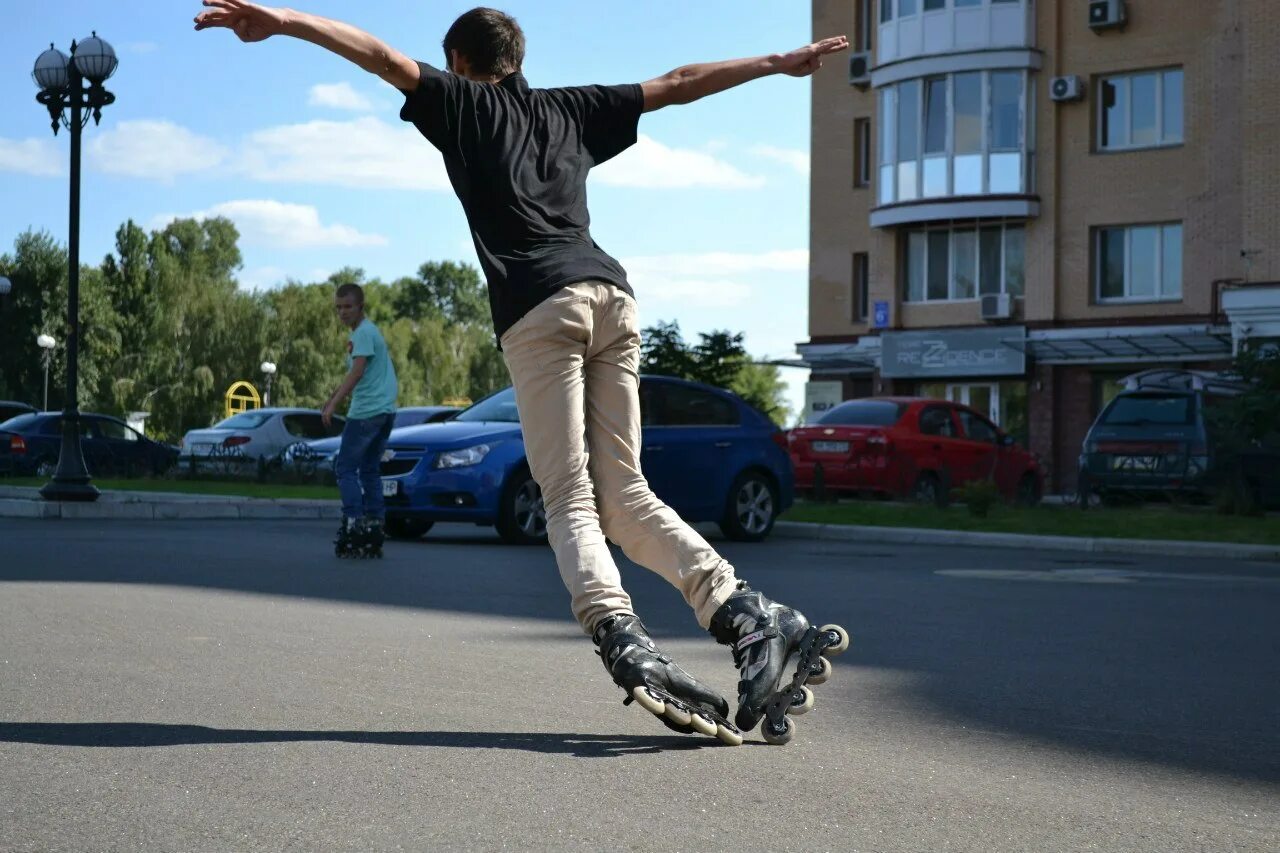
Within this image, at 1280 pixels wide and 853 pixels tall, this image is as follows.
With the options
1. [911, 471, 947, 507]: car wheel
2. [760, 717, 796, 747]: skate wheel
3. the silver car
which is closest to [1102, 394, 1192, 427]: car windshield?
[911, 471, 947, 507]: car wheel

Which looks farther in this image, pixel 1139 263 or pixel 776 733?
pixel 1139 263

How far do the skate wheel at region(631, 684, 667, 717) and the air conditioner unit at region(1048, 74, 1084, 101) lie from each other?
3701 centimetres

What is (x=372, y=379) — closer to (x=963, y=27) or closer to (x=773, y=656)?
(x=773, y=656)

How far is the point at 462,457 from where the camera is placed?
14.9 meters

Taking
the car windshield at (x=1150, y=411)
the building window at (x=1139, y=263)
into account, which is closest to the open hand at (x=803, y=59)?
the car windshield at (x=1150, y=411)

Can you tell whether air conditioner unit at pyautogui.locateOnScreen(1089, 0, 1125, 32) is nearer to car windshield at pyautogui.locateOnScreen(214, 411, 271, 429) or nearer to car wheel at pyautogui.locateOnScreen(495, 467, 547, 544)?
car windshield at pyautogui.locateOnScreen(214, 411, 271, 429)

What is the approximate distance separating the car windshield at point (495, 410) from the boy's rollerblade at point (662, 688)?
34.5 ft

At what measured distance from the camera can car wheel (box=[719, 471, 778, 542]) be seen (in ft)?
54.3

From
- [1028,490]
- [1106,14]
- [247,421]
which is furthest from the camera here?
[1106,14]

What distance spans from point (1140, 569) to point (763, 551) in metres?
3.14

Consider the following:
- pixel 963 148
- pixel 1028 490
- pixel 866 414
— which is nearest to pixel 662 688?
pixel 866 414

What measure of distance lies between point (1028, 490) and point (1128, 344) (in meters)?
13.9

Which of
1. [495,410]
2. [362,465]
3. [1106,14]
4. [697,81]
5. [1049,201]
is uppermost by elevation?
[1106,14]

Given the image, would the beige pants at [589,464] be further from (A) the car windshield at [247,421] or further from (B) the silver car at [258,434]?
(A) the car windshield at [247,421]
